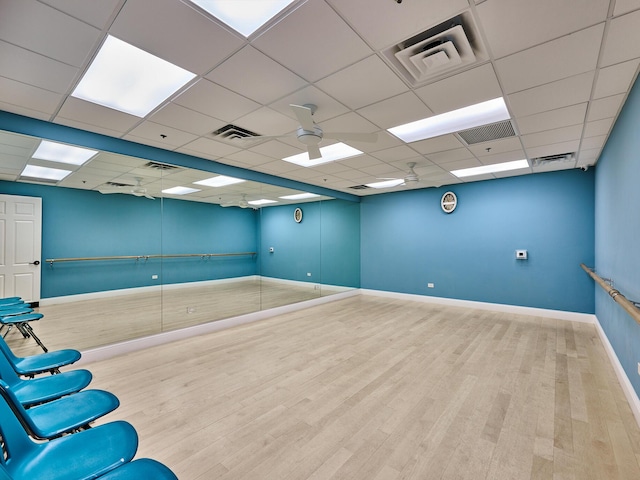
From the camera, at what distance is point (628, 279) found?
9.41 ft

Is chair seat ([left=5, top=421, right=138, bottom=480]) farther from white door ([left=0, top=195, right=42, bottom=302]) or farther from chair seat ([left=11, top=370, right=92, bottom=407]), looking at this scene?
white door ([left=0, top=195, right=42, bottom=302])

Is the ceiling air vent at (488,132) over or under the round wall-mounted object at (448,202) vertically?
over

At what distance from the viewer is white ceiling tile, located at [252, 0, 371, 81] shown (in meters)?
1.81

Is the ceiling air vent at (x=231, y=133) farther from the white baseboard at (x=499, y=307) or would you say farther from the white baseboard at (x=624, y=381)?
the white baseboard at (x=499, y=307)

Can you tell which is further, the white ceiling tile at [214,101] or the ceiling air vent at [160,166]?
the ceiling air vent at [160,166]

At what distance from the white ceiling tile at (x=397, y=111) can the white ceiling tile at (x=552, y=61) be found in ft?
2.36

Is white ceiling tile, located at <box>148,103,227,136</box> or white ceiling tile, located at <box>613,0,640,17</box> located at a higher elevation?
white ceiling tile, located at <box>613,0,640,17</box>

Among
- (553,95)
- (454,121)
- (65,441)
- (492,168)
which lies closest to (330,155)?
(454,121)

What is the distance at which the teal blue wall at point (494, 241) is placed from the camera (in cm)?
537

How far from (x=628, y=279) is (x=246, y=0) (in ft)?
13.4

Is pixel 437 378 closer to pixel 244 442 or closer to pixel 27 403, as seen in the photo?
pixel 244 442

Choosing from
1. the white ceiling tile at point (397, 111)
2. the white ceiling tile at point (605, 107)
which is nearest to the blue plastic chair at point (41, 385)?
the white ceiling tile at point (397, 111)

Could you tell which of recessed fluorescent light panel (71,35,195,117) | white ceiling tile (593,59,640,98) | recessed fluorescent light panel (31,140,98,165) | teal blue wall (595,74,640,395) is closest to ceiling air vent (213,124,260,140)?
recessed fluorescent light panel (71,35,195,117)

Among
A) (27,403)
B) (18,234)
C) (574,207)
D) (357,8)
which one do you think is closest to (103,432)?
(27,403)
